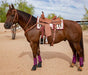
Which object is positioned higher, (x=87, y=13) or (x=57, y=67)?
(x=87, y=13)

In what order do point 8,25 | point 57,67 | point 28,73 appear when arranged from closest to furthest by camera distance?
1. point 8,25
2. point 28,73
3. point 57,67

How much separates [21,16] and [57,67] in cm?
235

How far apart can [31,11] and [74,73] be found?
37357 millimetres

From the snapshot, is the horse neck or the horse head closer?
the horse head

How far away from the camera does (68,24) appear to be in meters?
3.00

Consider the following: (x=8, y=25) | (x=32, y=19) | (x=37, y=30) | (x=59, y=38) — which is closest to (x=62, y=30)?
(x=59, y=38)

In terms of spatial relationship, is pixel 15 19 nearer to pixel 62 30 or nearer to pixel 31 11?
pixel 62 30

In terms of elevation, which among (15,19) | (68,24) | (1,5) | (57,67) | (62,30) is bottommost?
(57,67)

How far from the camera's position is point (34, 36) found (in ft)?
9.51

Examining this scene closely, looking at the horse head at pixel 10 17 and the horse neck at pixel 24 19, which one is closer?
the horse head at pixel 10 17

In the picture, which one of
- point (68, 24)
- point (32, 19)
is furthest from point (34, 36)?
point (68, 24)

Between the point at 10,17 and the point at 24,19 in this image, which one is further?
the point at 24,19

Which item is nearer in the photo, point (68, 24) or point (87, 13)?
point (68, 24)

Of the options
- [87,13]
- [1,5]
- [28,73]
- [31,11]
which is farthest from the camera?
[31,11]
